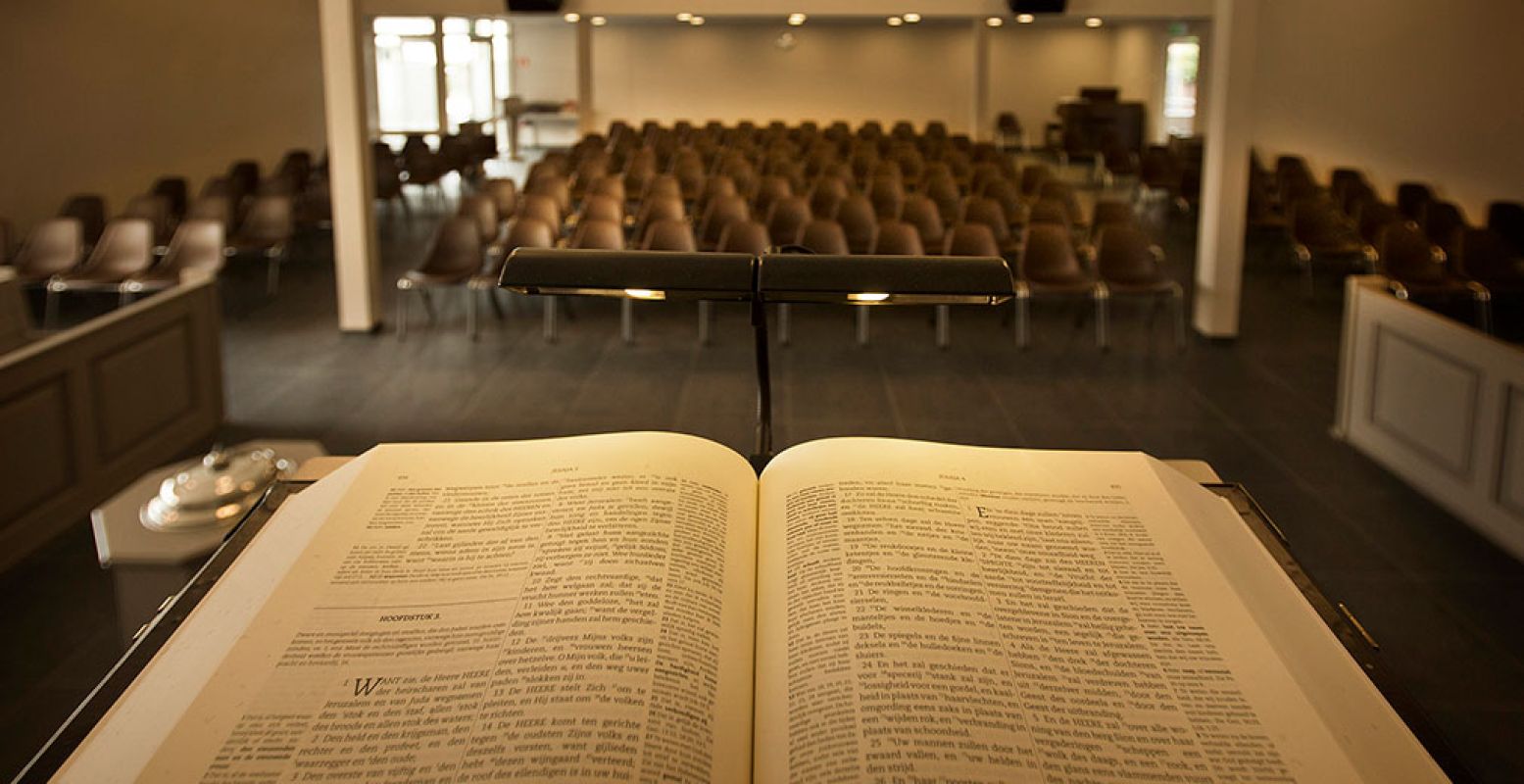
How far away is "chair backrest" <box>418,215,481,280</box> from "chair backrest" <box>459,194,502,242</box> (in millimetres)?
471

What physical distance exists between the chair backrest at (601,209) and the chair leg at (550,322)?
0.79m

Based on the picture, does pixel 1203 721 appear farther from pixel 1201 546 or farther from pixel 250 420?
pixel 250 420

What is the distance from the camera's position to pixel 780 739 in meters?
1.39

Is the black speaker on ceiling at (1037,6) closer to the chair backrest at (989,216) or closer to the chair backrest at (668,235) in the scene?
the chair backrest at (989,216)

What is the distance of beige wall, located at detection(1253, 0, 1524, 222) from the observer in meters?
10.4

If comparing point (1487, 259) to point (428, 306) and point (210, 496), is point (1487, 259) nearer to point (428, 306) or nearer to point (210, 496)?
point (428, 306)

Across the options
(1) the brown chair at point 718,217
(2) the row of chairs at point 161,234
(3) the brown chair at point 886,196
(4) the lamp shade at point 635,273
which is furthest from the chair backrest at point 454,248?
(4) the lamp shade at point 635,273

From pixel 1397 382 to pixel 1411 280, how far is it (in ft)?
9.26

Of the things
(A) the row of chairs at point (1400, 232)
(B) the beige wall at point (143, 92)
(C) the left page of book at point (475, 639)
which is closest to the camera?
(C) the left page of book at point (475, 639)

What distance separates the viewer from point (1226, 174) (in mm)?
9164

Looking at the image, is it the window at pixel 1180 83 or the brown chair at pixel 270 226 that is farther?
the window at pixel 1180 83

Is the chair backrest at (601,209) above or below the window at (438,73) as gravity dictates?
below

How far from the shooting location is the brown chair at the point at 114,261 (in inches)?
346

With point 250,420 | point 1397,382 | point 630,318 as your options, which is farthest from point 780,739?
point 630,318
